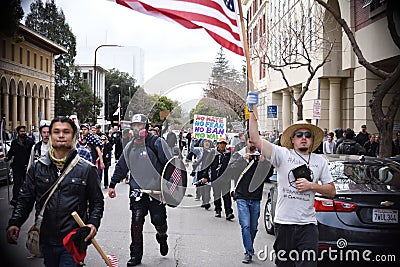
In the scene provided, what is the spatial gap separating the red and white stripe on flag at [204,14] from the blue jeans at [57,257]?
2.64 metres

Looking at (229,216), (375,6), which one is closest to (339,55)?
(375,6)

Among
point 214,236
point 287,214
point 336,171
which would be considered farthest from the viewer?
point 214,236

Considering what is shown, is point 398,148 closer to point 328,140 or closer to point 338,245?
point 328,140

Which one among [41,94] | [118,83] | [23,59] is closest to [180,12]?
[23,59]

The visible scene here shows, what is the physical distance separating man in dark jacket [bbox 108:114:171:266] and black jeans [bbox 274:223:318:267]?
2.59 meters

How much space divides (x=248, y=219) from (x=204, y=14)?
305 centimetres

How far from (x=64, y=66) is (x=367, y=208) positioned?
56910 millimetres

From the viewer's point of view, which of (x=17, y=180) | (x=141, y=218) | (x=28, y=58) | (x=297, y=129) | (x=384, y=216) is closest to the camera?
(x=297, y=129)

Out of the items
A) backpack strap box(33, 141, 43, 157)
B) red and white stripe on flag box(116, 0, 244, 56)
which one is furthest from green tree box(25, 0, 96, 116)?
red and white stripe on flag box(116, 0, 244, 56)

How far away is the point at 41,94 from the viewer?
47875 mm

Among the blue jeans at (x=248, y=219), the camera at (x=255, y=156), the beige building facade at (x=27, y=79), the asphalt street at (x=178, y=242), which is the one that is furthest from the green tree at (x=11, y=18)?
the beige building facade at (x=27, y=79)

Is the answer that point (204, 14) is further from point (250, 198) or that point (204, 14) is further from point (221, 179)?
point (221, 179)

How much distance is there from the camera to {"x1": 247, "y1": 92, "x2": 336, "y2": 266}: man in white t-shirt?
4980mm

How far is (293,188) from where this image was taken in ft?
16.5
